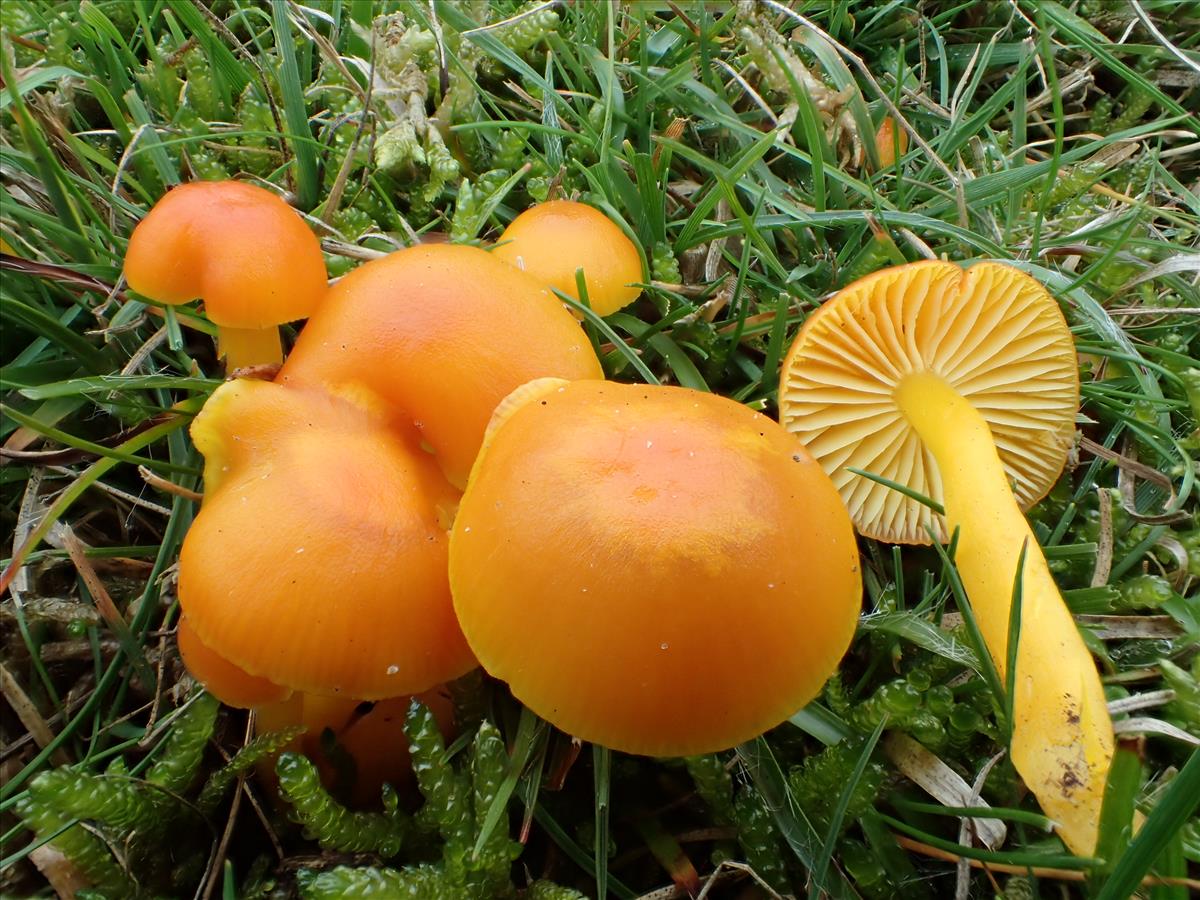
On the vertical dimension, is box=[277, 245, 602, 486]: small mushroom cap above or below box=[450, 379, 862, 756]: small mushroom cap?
above

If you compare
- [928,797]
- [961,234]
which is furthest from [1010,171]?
[928,797]

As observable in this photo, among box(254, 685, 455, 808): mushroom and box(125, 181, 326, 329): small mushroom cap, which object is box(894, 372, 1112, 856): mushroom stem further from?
box(125, 181, 326, 329): small mushroom cap

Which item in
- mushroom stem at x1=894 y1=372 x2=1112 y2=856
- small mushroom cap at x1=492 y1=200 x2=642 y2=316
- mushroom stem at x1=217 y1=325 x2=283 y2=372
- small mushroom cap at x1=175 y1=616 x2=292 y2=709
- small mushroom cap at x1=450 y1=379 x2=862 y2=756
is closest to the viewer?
small mushroom cap at x1=450 y1=379 x2=862 y2=756

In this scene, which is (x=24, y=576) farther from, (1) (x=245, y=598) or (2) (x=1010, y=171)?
(2) (x=1010, y=171)

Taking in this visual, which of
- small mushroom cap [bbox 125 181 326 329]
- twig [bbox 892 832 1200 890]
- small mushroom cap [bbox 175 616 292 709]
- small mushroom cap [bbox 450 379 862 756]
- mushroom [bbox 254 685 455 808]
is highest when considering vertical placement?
small mushroom cap [bbox 125 181 326 329]

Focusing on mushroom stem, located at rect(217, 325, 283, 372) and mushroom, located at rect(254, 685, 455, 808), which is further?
mushroom stem, located at rect(217, 325, 283, 372)

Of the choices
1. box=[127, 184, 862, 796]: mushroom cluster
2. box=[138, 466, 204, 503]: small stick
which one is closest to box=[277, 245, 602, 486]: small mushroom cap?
box=[127, 184, 862, 796]: mushroom cluster

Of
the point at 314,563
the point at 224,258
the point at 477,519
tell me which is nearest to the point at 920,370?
the point at 477,519
